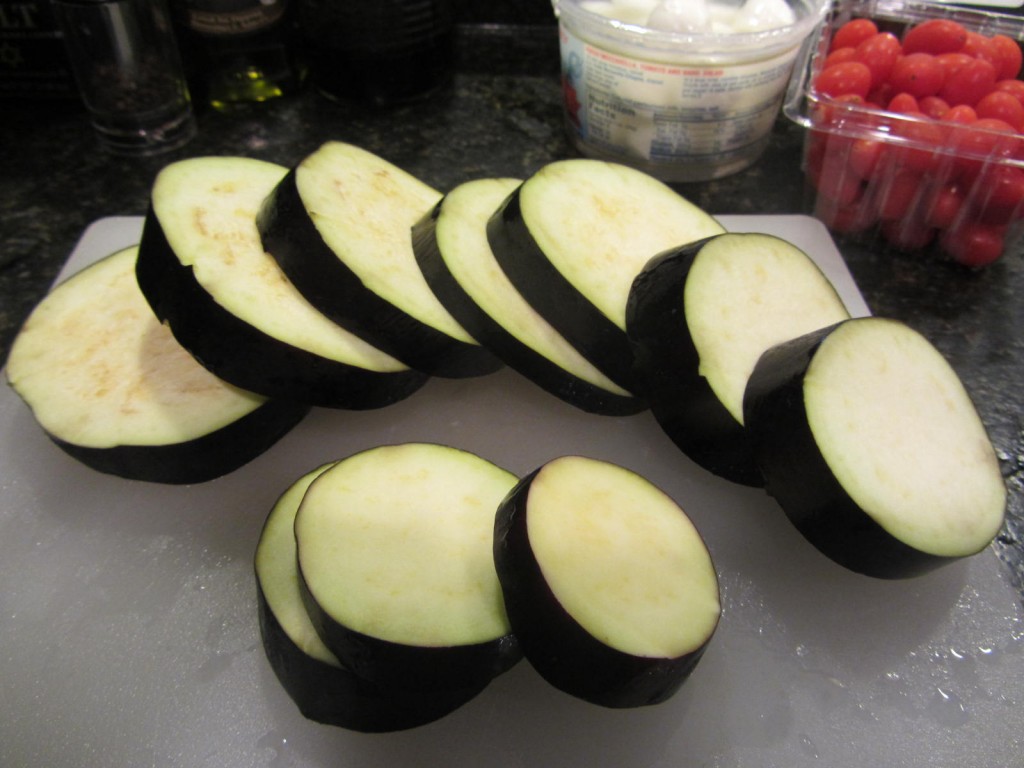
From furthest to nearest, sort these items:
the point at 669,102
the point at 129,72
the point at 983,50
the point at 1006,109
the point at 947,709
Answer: the point at 129,72 < the point at 669,102 < the point at 983,50 < the point at 1006,109 < the point at 947,709

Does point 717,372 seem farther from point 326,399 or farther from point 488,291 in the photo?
point 326,399

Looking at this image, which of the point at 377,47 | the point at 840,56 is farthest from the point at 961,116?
the point at 377,47

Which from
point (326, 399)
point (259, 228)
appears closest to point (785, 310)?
point (326, 399)

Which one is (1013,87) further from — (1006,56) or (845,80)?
(845,80)

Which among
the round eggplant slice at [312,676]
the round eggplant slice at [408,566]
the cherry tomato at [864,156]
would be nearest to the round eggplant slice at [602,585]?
the round eggplant slice at [408,566]

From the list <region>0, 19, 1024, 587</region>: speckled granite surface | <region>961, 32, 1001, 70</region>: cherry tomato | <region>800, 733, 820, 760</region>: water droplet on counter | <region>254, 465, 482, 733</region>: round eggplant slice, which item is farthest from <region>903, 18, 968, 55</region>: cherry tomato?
<region>254, 465, 482, 733</region>: round eggplant slice

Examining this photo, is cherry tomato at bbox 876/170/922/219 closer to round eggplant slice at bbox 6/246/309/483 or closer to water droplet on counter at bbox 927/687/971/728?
water droplet on counter at bbox 927/687/971/728
